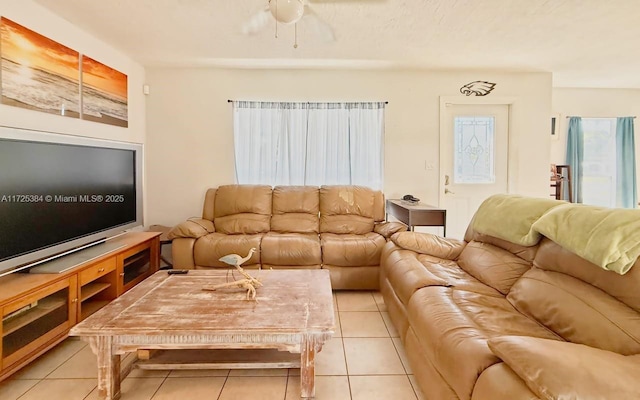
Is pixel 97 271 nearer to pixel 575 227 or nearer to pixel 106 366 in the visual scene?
pixel 106 366

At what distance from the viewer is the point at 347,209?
3.44 meters

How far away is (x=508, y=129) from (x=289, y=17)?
3.14m

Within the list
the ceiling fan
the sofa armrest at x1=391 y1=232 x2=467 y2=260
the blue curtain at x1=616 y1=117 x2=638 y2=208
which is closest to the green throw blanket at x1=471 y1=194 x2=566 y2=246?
the sofa armrest at x1=391 y1=232 x2=467 y2=260

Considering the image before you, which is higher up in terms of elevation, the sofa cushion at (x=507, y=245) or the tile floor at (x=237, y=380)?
the sofa cushion at (x=507, y=245)

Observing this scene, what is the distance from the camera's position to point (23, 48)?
2191mm

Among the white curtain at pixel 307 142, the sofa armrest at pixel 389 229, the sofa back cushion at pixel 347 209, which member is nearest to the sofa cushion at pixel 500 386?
the sofa armrest at pixel 389 229

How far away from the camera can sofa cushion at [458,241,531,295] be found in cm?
185

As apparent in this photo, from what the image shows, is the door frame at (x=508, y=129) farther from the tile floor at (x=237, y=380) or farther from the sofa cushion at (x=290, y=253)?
the tile floor at (x=237, y=380)

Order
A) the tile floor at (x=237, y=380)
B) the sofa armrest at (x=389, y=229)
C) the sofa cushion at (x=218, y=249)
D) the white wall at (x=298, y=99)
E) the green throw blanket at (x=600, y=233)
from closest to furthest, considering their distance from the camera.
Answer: the green throw blanket at (x=600, y=233) < the tile floor at (x=237, y=380) < the sofa cushion at (x=218, y=249) < the sofa armrest at (x=389, y=229) < the white wall at (x=298, y=99)

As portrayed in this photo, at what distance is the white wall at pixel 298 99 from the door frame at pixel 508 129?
36mm

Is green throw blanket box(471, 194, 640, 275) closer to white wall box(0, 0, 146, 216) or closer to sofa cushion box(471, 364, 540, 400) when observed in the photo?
sofa cushion box(471, 364, 540, 400)

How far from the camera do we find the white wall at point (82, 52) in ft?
7.13

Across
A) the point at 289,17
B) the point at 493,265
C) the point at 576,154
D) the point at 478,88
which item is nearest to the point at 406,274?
the point at 493,265

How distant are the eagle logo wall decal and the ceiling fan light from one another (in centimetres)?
257
